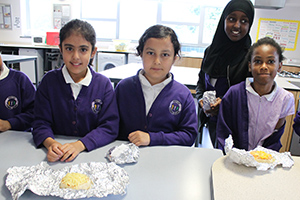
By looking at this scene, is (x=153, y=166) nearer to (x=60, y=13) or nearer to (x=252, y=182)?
(x=252, y=182)

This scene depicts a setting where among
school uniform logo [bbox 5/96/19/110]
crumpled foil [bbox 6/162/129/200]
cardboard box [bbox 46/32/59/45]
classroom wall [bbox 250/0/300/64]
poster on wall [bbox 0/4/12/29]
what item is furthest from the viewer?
poster on wall [bbox 0/4/12/29]

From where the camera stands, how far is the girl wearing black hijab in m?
1.52

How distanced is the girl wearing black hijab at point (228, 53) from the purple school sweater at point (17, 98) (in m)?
1.10

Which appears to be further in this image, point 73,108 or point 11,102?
point 11,102

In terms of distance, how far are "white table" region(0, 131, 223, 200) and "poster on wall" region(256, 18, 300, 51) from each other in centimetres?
477

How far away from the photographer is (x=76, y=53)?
1165 mm

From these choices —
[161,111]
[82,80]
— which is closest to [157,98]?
[161,111]

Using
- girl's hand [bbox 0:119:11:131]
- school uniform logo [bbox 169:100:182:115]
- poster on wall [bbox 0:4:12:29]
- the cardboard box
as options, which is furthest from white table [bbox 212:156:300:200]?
poster on wall [bbox 0:4:12:29]

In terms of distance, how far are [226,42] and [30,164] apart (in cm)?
144

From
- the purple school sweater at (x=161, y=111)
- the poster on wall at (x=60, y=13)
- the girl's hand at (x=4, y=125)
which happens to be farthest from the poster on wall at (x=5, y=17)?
the purple school sweater at (x=161, y=111)

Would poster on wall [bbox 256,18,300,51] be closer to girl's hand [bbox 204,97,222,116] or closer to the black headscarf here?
the black headscarf

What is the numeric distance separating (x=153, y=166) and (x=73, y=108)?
54cm

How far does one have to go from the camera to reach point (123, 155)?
0.87 metres

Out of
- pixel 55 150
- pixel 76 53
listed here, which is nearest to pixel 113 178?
pixel 55 150
